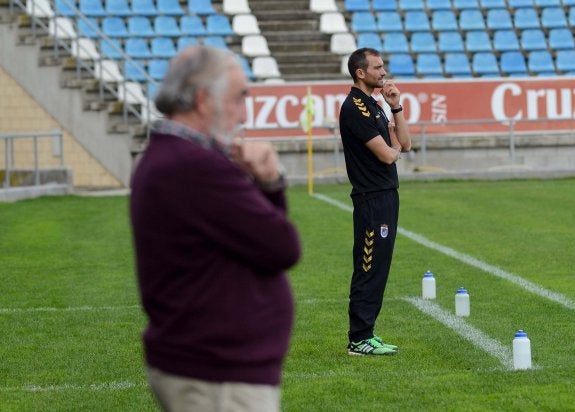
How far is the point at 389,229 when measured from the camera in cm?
885

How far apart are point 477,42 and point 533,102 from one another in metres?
4.29

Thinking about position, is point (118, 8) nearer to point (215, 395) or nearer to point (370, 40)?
point (370, 40)

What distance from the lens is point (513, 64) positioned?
3372cm

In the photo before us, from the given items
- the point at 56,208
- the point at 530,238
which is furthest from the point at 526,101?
the point at 530,238

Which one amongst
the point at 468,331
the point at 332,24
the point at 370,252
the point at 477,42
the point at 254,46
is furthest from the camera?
the point at 477,42

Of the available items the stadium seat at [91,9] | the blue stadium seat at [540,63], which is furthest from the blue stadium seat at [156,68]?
the blue stadium seat at [540,63]

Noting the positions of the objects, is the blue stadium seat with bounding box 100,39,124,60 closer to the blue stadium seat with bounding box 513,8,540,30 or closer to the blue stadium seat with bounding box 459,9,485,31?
the blue stadium seat with bounding box 459,9,485,31

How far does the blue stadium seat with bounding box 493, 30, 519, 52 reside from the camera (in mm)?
34344

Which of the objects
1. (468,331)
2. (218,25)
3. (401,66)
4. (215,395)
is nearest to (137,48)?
(218,25)

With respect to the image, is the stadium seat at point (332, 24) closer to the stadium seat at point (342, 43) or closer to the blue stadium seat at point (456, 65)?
the stadium seat at point (342, 43)

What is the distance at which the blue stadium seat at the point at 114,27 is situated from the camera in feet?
106

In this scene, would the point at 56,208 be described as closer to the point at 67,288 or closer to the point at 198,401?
the point at 67,288

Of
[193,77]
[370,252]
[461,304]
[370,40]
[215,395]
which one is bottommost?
[461,304]

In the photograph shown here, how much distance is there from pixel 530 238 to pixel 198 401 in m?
13.2
